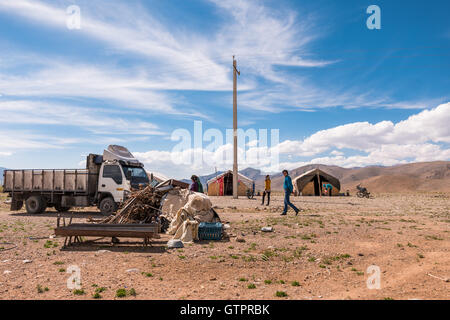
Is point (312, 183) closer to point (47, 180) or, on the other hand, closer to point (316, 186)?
point (316, 186)

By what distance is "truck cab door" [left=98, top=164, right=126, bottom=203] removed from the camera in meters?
16.2

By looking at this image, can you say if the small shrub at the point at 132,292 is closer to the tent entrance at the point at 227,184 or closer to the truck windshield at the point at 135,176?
the truck windshield at the point at 135,176

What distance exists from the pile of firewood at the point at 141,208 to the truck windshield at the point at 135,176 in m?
3.17

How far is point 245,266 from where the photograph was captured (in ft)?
24.0

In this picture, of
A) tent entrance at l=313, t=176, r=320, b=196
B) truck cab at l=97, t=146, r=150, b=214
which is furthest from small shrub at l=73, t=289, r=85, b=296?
tent entrance at l=313, t=176, r=320, b=196

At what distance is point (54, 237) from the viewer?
35.1 feet

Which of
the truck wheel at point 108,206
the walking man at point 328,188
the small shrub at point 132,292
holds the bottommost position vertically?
the small shrub at point 132,292

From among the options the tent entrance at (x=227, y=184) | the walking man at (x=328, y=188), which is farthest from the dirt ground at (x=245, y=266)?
the walking man at (x=328, y=188)

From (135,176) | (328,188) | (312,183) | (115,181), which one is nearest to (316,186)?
(312,183)

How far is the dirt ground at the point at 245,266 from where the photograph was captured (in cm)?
565

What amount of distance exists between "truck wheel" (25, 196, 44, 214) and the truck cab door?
4.05 metres

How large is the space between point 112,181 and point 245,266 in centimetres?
1112
